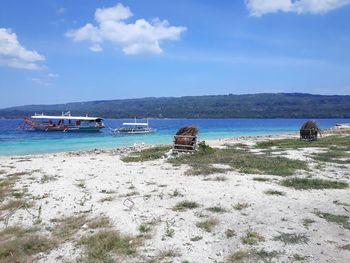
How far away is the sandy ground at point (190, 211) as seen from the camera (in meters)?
9.86

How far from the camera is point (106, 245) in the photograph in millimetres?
10086

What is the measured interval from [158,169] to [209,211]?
28.4 ft

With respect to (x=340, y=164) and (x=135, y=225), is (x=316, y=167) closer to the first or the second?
(x=340, y=164)

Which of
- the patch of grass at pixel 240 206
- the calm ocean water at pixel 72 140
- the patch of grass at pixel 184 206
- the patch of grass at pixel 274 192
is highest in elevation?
the patch of grass at pixel 274 192

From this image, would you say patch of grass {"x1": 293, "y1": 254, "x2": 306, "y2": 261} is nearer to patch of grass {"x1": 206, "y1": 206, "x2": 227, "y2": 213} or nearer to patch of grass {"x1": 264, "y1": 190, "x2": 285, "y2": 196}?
patch of grass {"x1": 206, "y1": 206, "x2": 227, "y2": 213}

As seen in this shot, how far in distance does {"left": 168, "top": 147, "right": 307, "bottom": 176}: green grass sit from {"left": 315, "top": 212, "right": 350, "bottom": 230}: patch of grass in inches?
266

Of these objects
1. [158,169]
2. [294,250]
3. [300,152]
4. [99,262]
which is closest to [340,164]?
[300,152]

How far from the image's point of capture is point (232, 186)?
16172 mm

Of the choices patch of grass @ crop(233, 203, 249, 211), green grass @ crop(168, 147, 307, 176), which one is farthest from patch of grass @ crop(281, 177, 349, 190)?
patch of grass @ crop(233, 203, 249, 211)

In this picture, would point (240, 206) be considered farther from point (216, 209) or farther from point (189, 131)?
point (189, 131)

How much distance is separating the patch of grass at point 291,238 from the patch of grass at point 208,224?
1.80m

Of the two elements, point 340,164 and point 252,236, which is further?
point 340,164

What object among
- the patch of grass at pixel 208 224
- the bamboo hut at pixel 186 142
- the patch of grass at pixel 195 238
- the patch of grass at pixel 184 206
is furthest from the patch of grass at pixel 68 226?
the bamboo hut at pixel 186 142

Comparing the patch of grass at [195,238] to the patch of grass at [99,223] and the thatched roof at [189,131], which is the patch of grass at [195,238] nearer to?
the patch of grass at [99,223]
